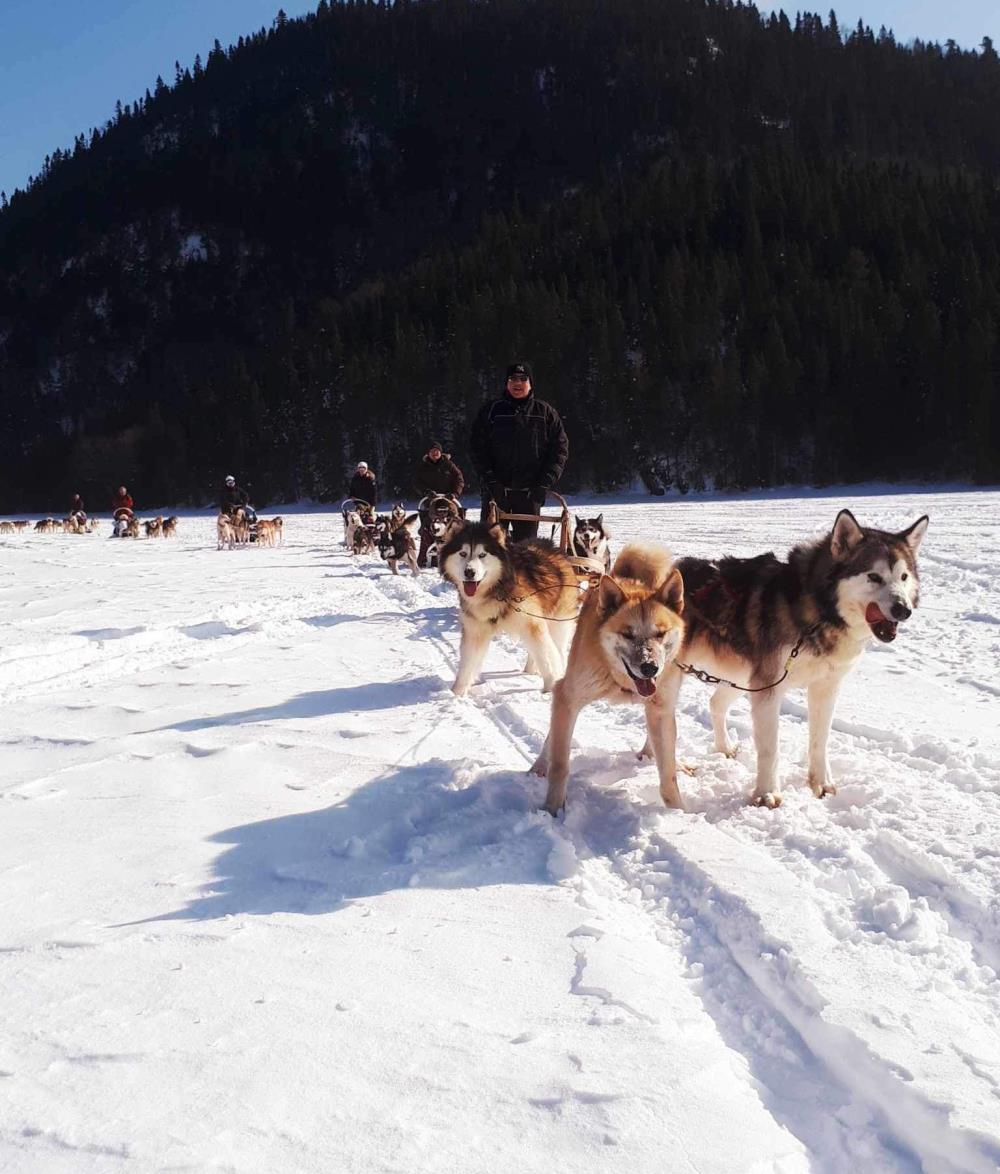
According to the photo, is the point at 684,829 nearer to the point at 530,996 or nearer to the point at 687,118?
the point at 530,996

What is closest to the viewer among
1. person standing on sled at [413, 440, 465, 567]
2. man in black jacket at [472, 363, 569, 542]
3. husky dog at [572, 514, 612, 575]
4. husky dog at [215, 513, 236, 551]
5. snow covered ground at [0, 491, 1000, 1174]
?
snow covered ground at [0, 491, 1000, 1174]

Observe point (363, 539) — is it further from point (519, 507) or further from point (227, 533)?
point (519, 507)

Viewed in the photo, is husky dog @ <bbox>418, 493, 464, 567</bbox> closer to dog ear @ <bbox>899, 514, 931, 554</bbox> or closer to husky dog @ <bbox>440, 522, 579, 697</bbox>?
husky dog @ <bbox>440, 522, 579, 697</bbox>

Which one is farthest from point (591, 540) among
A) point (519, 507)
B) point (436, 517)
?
point (436, 517)

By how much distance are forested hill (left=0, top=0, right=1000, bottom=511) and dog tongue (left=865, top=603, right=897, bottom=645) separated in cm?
3431

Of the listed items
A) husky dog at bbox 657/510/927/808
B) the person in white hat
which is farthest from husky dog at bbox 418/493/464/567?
husky dog at bbox 657/510/927/808

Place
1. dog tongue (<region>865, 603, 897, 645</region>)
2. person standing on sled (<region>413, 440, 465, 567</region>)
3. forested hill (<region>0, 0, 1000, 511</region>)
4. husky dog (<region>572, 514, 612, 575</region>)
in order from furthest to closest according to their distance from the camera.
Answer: forested hill (<region>0, 0, 1000, 511</region>)
person standing on sled (<region>413, 440, 465, 567</region>)
husky dog (<region>572, 514, 612, 575</region>)
dog tongue (<region>865, 603, 897, 645</region>)

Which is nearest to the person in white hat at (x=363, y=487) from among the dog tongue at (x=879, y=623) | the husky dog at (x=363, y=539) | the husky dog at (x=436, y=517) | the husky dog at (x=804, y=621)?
the husky dog at (x=363, y=539)

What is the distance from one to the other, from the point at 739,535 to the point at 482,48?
11521 cm

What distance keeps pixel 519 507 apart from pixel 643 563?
8.41 ft

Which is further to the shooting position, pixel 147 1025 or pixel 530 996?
pixel 530 996

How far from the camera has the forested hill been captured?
37531mm

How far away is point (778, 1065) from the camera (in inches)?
66.6

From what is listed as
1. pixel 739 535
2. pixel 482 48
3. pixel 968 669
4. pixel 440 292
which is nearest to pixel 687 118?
pixel 482 48
